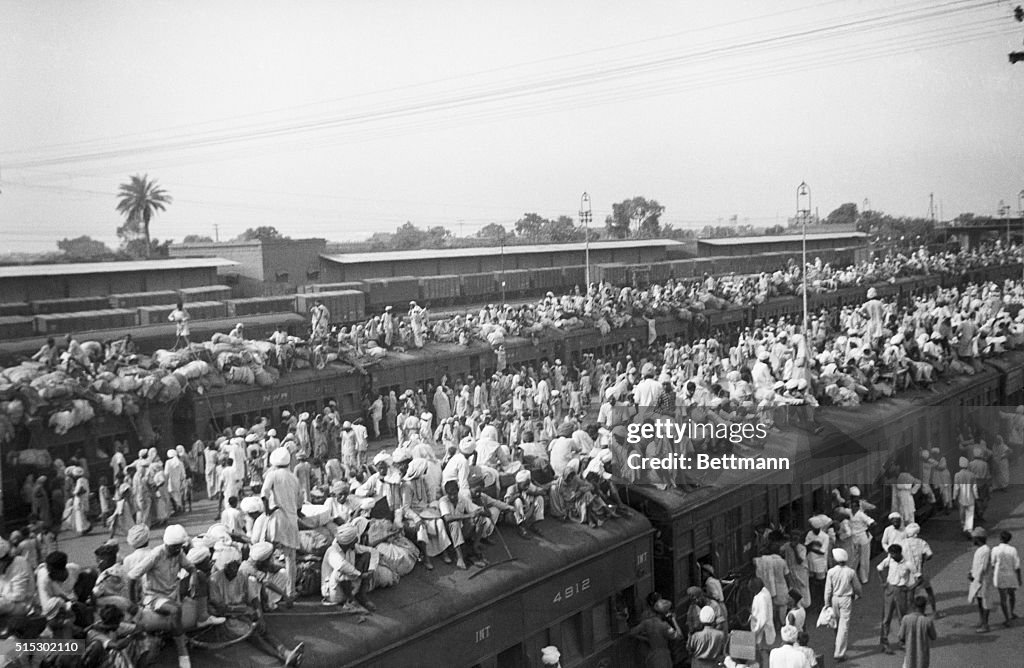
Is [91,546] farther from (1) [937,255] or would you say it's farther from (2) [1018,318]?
(1) [937,255]

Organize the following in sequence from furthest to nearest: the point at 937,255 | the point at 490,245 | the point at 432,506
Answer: the point at 937,255, the point at 490,245, the point at 432,506

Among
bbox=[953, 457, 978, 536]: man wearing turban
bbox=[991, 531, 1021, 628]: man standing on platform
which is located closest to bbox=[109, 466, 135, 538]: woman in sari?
bbox=[991, 531, 1021, 628]: man standing on platform

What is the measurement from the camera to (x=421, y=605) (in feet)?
17.8

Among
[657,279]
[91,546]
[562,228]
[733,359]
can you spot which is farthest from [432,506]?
[657,279]

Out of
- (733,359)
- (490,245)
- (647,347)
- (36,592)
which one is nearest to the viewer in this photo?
(36,592)

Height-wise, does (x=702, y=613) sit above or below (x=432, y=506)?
below

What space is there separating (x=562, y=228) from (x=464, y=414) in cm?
451

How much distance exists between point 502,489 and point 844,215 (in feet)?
35.5

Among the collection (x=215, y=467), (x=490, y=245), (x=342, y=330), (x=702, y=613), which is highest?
(x=490, y=245)

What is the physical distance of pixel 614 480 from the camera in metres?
7.85

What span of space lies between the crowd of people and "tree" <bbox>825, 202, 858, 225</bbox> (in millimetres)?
1881

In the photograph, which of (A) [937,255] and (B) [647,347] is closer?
(B) [647,347]

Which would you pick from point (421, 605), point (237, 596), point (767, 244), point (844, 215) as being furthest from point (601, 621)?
point (767, 244)

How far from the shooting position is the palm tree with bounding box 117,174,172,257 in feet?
32.2
